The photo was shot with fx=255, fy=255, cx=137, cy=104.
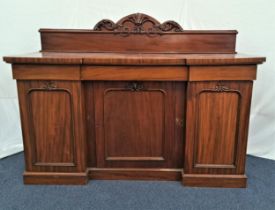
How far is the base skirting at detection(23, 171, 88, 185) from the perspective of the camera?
150 cm

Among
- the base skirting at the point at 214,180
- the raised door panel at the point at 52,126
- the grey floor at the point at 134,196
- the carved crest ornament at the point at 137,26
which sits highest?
the carved crest ornament at the point at 137,26

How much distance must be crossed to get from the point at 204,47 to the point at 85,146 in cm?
96

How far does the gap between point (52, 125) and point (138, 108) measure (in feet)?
1.62

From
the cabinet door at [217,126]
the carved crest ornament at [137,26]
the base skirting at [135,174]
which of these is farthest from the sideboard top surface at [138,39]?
the base skirting at [135,174]

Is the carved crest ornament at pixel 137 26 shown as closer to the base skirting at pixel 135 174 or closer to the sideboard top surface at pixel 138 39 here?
the sideboard top surface at pixel 138 39

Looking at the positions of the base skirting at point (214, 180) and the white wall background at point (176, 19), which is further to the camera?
the white wall background at point (176, 19)

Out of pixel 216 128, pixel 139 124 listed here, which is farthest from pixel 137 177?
pixel 216 128

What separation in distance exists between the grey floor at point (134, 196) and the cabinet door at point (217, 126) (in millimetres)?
139

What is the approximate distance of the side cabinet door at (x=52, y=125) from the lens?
54.5 inches

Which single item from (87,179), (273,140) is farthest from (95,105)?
(273,140)

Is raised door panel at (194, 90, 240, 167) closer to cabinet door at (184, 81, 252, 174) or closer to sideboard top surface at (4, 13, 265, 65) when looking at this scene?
cabinet door at (184, 81, 252, 174)

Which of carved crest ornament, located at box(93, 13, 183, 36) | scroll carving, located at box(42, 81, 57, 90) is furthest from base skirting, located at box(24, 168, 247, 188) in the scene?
carved crest ornament, located at box(93, 13, 183, 36)

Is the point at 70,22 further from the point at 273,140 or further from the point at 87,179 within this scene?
the point at 273,140

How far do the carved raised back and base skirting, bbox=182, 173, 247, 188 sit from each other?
77 cm
